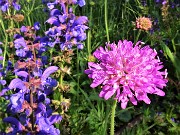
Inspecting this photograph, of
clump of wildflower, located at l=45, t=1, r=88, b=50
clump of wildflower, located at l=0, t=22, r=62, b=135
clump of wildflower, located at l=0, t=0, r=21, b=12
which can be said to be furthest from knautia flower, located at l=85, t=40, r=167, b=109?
clump of wildflower, located at l=0, t=0, r=21, b=12

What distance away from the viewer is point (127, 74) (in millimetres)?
1543

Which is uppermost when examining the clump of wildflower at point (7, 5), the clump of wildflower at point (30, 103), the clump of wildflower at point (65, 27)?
→ the clump of wildflower at point (7, 5)

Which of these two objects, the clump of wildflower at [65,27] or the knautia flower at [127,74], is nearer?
the knautia flower at [127,74]

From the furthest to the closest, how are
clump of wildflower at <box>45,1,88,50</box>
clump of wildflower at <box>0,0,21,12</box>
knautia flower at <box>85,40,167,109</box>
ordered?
clump of wildflower at <box>0,0,21,12</box> → clump of wildflower at <box>45,1,88,50</box> → knautia flower at <box>85,40,167,109</box>

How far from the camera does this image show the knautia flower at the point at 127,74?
1.50 m

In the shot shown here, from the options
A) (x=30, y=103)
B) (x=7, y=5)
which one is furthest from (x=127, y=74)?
(x=7, y=5)

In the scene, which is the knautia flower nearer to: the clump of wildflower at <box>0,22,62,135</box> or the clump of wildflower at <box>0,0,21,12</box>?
the clump of wildflower at <box>0,22,62,135</box>

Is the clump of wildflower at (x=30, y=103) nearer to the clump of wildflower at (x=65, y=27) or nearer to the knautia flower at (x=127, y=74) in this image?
the knautia flower at (x=127, y=74)

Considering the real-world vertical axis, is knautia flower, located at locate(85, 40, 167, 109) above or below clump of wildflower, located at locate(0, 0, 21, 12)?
below

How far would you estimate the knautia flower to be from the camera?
150 centimetres

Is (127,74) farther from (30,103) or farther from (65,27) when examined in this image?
(65,27)

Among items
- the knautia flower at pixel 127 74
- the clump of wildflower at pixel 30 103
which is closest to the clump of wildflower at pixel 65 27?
the clump of wildflower at pixel 30 103

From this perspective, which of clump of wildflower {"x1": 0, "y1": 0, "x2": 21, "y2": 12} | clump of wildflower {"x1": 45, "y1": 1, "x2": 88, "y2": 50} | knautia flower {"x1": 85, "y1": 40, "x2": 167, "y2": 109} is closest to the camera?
knautia flower {"x1": 85, "y1": 40, "x2": 167, "y2": 109}

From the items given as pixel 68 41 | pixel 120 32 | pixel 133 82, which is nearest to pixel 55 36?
pixel 68 41
